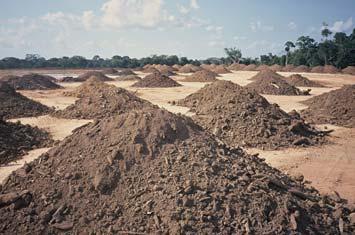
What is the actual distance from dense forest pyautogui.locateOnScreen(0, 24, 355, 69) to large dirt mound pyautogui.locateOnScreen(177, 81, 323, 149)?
37939mm

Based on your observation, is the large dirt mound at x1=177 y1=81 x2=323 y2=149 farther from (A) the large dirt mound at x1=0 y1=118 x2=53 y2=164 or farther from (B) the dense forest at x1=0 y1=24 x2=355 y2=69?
(B) the dense forest at x1=0 y1=24 x2=355 y2=69

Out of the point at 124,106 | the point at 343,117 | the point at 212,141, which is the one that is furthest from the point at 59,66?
the point at 212,141

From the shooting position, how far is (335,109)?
543 inches

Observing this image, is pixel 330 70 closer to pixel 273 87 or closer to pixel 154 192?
pixel 273 87

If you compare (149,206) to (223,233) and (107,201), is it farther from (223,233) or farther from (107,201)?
(223,233)

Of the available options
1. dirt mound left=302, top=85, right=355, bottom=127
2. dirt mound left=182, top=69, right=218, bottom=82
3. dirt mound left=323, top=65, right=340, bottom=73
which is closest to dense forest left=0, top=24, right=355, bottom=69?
dirt mound left=323, top=65, right=340, bottom=73

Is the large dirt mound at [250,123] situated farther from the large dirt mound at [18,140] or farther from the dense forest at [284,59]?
the dense forest at [284,59]

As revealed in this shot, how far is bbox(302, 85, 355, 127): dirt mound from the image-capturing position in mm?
13203

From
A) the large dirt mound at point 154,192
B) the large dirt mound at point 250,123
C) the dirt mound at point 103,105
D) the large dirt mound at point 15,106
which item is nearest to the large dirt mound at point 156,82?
the dirt mound at point 103,105

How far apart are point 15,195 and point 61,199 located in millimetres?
A: 620

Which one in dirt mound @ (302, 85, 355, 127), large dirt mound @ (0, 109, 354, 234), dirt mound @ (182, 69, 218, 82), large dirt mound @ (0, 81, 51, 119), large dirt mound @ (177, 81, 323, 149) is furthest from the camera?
dirt mound @ (182, 69, 218, 82)

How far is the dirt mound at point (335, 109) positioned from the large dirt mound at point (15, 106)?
33.4 ft

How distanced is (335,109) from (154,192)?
10728 millimetres

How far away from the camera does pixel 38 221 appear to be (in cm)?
480
